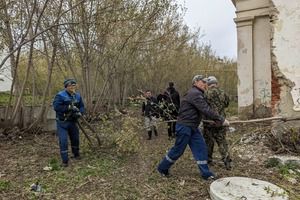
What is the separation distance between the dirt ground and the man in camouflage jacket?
0.81 ft

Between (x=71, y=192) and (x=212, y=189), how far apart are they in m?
2.26

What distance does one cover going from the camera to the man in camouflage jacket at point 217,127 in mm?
7109

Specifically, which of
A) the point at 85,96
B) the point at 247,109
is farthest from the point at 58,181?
the point at 85,96

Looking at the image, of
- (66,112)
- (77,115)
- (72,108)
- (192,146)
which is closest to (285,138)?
(192,146)

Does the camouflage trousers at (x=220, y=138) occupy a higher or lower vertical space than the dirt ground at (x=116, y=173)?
higher

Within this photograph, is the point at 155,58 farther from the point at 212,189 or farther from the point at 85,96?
the point at 212,189

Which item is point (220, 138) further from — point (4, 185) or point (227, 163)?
point (4, 185)

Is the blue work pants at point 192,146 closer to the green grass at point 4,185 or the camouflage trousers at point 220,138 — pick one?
the camouflage trousers at point 220,138

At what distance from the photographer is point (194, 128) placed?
6.34m

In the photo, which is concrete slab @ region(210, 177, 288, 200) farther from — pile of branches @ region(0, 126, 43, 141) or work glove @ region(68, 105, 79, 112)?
pile of branches @ region(0, 126, 43, 141)

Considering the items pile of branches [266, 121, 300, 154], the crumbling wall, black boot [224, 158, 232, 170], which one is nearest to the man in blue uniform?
black boot [224, 158, 232, 170]

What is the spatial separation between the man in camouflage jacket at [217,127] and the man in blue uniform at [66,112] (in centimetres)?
266

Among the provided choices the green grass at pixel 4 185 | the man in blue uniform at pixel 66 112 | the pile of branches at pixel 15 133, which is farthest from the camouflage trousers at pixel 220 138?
the pile of branches at pixel 15 133

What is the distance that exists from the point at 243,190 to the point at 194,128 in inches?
52.2
